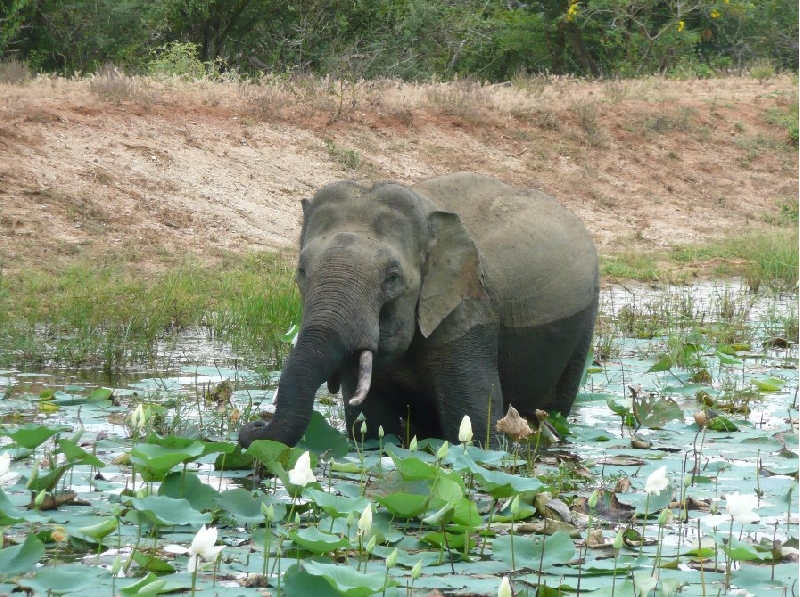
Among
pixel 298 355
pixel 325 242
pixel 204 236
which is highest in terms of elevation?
pixel 325 242

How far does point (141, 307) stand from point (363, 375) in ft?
19.2

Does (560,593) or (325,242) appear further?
(325,242)

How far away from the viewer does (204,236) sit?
16656 millimetres

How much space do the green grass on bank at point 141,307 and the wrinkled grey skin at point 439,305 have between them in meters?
2.74

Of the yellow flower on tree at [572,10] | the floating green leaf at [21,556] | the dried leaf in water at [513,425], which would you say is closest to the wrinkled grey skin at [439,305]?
the dried leaf in water at [513,425]

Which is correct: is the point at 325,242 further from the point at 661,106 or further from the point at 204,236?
the point at 661,106

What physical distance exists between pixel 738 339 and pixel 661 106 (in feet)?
46.3

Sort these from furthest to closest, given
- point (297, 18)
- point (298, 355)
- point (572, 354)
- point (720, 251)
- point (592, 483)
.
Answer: point (297, 18) → point (720, 251) → point (572, 354) → point (592, 483) → point (298, 355)

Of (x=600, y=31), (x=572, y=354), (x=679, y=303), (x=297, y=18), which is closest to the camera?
(x=572, y=354)

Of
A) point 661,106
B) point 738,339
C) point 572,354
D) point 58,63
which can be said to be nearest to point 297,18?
point 58,63

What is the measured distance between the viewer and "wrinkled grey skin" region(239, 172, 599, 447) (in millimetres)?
6664

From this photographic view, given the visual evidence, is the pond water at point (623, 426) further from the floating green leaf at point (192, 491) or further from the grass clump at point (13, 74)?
the grass clump at point (13, 74)

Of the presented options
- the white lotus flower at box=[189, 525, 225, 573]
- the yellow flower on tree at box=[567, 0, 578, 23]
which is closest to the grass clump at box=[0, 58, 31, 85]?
the yellow flower on tree at box=[567, 0, 578, 23]

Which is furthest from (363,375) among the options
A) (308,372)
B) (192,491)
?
(192,491)
